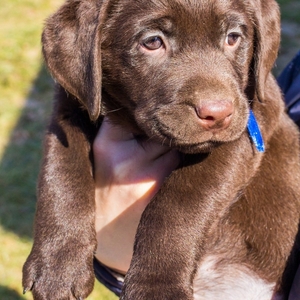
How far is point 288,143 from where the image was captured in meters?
2.76

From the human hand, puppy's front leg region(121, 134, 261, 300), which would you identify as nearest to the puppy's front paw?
puppy's front leg region(121, 134, 261, 300)

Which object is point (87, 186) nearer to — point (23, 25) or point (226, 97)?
point (226, 97)

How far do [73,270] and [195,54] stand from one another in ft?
3.31

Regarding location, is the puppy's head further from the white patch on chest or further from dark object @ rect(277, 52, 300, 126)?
the white patch on chest

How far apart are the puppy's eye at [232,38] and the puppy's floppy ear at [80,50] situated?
20.9 inches

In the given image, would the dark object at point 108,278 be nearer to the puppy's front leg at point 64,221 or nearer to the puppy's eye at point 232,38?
the puppy's front leg at point 64,221

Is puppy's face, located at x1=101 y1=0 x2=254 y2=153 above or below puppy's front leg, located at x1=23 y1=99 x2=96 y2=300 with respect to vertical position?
above

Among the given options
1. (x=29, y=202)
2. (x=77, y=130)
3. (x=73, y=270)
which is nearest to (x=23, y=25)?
(x=29, y=202)

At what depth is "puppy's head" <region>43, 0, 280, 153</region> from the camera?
2.22 meters

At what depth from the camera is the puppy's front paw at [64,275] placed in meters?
2.36

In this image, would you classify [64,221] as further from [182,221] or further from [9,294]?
[9,294]

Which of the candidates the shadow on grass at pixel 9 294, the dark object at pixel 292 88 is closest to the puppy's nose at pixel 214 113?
the dark object at pixel 292 88

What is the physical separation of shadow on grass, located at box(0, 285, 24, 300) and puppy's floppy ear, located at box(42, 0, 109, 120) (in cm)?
253

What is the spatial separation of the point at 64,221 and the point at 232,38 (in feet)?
3.48
